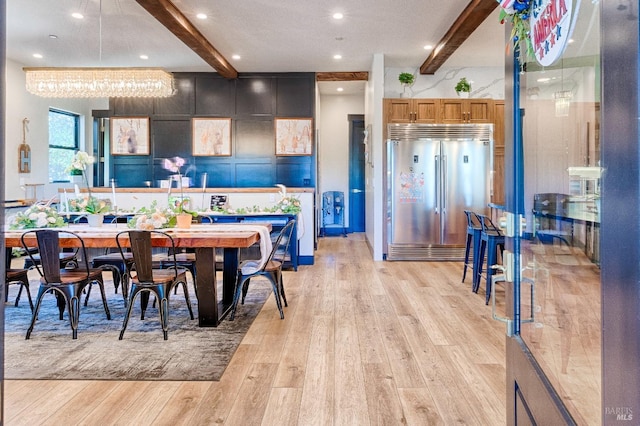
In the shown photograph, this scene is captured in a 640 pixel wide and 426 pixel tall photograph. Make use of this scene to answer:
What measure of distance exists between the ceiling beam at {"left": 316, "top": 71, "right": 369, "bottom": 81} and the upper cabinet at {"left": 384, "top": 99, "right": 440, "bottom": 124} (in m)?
1.29

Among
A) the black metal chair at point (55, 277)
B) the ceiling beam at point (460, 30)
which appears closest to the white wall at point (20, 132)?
the black metal chair at point (55, 277)

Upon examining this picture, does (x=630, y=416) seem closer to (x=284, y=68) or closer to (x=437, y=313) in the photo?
(x=437, y=313)

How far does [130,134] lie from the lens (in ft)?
25.7

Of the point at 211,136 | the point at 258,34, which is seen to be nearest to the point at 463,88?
the point at 258,34

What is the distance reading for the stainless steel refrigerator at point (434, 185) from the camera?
21.4 ft

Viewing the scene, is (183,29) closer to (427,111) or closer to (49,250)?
(49,250)

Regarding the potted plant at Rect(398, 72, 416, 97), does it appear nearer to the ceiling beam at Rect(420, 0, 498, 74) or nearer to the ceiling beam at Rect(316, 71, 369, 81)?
the ceiling beam at Rect(420, 0, 498, 74)

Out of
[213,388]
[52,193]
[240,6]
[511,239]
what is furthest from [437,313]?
[52,193]

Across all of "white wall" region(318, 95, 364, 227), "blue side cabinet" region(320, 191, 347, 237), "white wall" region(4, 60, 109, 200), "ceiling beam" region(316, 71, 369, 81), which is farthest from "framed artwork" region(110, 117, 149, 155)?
"blue side cabinet" region(320, 191, 347, 237)

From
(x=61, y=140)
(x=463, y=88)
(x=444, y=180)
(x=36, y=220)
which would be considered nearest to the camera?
(x=36, y=220)

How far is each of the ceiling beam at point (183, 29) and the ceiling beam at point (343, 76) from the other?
1623 mm

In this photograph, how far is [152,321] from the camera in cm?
373

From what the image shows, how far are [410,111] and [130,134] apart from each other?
15.9ft

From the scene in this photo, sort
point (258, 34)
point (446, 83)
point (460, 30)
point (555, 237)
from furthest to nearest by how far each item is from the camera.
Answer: point (446, 83) < point (258, 34) < point (460, 30) < point (555, 237)
